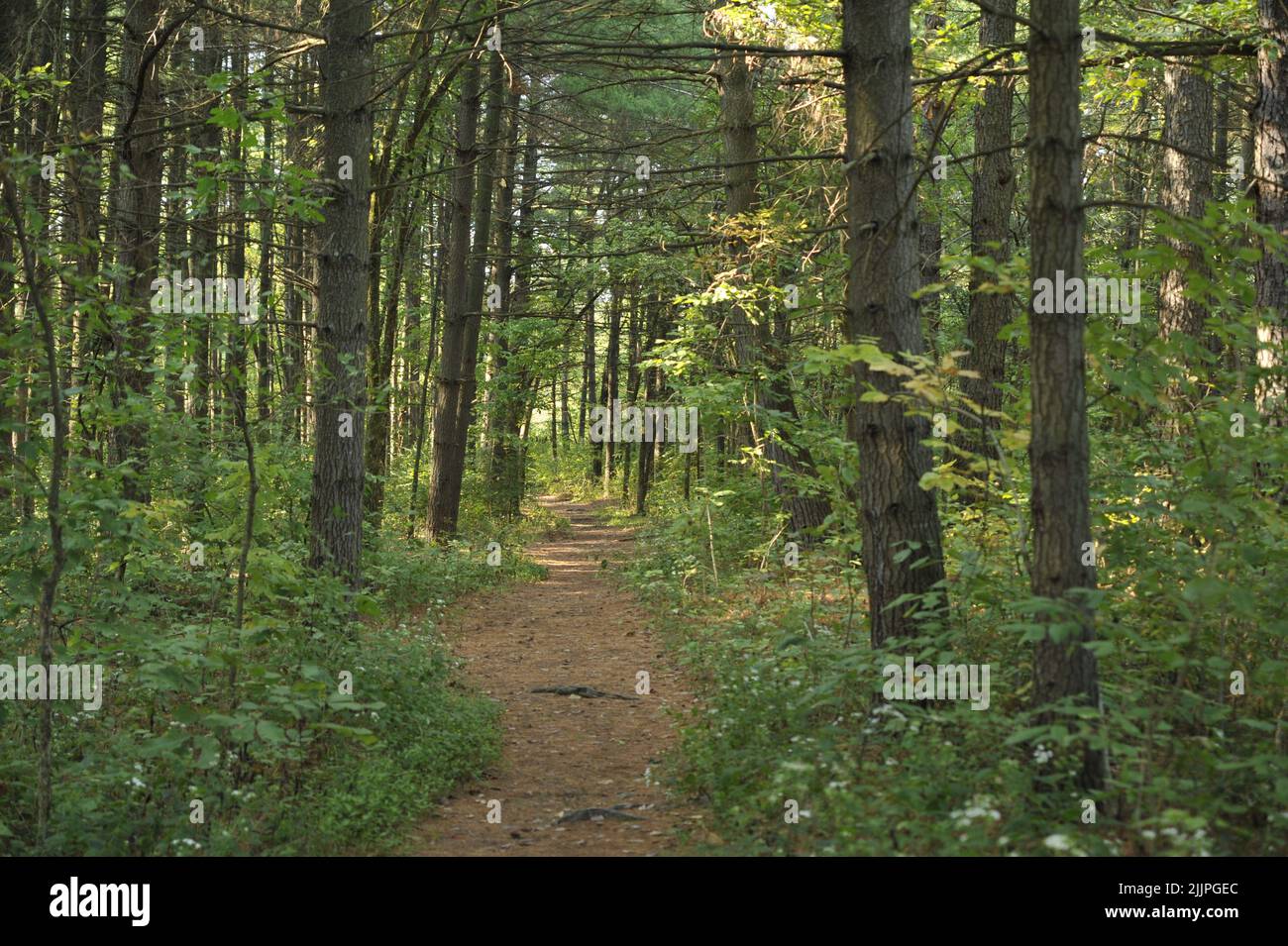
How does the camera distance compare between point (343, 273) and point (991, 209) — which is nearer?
point (343, 273)

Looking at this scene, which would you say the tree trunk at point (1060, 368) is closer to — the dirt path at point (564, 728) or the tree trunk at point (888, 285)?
the tree trunk at point (888, 285)

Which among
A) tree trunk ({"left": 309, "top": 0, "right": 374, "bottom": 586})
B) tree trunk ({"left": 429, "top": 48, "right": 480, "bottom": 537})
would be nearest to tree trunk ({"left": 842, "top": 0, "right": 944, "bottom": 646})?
tree trunk ({"left": 309, "top": 0, "right": 374, "bottom": 586})

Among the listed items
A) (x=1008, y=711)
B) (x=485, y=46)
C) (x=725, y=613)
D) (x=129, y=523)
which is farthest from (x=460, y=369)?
(x=1008, y=711)

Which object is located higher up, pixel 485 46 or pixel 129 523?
pixel 485 46

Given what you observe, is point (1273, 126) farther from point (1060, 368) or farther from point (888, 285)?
point (1060, 368)

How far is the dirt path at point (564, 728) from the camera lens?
6109 millimetres

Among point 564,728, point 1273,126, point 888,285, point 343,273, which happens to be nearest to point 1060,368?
point 888,285

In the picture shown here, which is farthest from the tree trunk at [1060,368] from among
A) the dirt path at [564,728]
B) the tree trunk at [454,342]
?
the tree trunk at [454,342]

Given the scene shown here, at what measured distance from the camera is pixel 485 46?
8227 mm

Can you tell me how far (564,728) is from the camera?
877 cm

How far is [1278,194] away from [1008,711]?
5212mm

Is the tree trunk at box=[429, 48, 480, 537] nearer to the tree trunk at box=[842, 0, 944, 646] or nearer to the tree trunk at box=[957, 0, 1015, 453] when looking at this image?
the tree trunk at box=[957, 0, 1015, 453]
